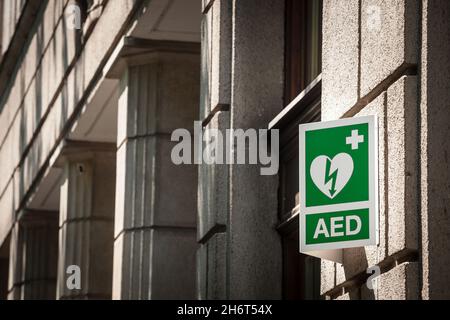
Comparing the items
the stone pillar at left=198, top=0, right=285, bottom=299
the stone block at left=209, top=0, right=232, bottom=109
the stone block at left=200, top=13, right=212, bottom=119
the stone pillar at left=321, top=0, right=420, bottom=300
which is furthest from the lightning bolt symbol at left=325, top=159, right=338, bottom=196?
the stone block at left=200, top=13, right=212, bottom=119

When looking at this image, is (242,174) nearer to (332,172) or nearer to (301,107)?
(301,107)

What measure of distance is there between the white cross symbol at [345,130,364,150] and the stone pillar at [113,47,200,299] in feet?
25.9

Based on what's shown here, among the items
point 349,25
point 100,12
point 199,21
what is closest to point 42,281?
point 100,12

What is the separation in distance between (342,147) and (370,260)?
2.70 feet

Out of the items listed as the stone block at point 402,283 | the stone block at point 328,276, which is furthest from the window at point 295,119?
the stone block at point 402,283

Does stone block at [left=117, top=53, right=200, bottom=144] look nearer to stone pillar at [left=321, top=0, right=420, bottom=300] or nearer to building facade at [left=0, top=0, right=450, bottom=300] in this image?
building facade at [left=0, top=0, right=450, bottom=300]

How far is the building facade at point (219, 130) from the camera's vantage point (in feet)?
34.7

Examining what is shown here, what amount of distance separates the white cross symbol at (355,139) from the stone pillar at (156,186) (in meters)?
7.89

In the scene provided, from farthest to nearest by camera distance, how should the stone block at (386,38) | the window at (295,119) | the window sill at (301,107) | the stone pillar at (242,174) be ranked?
the stone pillar at (242,174), the window at (295,119), the window sill at (301,107), the stone block at (386,38)

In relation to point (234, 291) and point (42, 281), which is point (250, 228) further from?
point (42, 281)

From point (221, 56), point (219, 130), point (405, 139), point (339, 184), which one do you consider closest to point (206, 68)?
point (221, 56)

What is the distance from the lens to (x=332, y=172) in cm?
1120

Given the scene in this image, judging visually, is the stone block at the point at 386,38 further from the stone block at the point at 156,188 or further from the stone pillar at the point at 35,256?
the stone pillar at the point at 35,256

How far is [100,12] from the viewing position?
2116 cm
